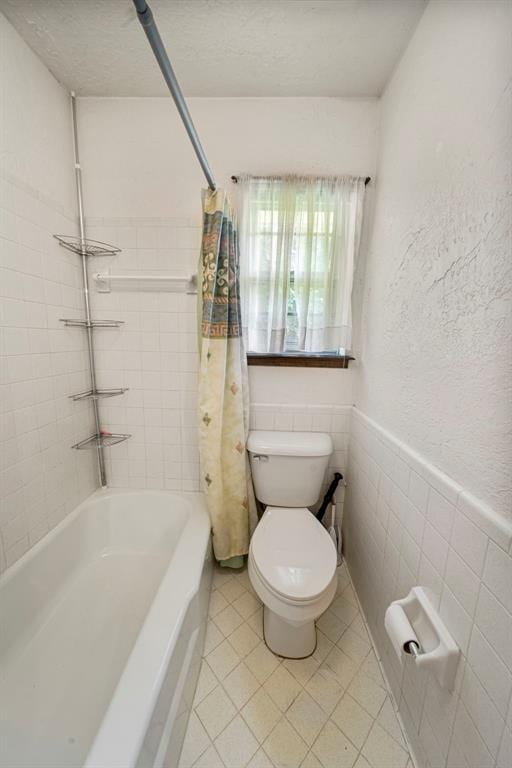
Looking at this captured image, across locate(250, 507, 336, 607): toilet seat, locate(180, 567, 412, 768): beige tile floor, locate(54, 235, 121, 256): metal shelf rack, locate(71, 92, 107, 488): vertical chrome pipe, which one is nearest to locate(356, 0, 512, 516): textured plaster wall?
locate(250, 507, 336, 607): toilet seat

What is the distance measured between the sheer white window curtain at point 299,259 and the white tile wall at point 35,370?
85 centimetres

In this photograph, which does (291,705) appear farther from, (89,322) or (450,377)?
(89,322)

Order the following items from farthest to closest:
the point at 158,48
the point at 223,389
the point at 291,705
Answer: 1. the point at 223,389
2. the point at 291,705
3. the point at 158,48

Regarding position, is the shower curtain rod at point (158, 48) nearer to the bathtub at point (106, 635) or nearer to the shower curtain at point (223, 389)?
the shower curtain at point (223, 389)

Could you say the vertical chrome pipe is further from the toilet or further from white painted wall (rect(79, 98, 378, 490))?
the toilet

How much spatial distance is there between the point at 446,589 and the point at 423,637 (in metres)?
0.17

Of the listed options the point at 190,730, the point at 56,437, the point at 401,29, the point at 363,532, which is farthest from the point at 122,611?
the point at 401,29

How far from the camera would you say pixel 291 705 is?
969mm

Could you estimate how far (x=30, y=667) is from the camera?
0.99 metres

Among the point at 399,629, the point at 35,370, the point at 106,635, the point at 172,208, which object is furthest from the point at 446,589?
the point at 172,208

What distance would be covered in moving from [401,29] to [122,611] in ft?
8.23

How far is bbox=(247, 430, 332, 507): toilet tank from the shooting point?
1.36m

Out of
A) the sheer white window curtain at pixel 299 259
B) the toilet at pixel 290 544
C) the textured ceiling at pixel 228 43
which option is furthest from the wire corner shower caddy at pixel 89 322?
the toilet at pixel 290 544

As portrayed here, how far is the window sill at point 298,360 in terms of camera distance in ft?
4.76
